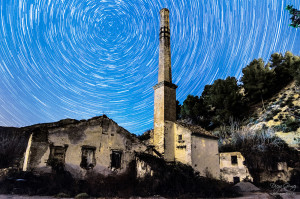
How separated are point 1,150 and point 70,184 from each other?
1667cm

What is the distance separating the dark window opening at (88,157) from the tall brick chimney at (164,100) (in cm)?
674

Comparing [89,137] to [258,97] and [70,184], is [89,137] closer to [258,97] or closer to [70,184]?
[70,184]

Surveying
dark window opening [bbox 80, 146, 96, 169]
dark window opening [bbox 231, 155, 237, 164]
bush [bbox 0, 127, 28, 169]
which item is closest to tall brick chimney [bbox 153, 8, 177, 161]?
dark window opening [bbox 80, 146, 96, 169]

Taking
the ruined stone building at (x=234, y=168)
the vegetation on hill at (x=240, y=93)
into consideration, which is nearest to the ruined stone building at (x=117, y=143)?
the ruined stone building at (x=234, y=168)

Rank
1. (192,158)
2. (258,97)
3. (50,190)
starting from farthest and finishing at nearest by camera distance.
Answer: (258,97), (192,158), (50,190)

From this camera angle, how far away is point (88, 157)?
1484cm

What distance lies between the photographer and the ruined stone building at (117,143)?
13.7 metres

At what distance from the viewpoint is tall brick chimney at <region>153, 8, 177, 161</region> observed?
1997 cm

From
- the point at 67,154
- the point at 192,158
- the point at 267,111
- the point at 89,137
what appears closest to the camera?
the point at 67,154

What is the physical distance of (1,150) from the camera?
2466 cm

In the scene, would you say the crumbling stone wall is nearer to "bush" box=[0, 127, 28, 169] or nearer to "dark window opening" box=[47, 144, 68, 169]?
"dark window opening" box=[47, 144, 68, 169]

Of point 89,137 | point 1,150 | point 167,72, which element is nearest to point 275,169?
point 167,72

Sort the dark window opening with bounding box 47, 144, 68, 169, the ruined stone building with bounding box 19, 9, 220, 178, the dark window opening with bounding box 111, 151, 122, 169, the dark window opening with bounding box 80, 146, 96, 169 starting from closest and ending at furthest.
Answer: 1. the dark window opening with bounding box 47, 144, 68, 169
2. the ruined stone building with bounding box 19, 9, 220, 178
3. the dark window opening with bounding box 80, 146, 96, 169
4. the dark window opening with bounding box 111, 151, 122, 169

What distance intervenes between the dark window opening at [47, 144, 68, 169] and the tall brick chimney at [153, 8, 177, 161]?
8674 millimetres
